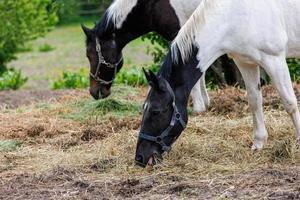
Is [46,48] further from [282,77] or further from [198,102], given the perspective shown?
[282,77]

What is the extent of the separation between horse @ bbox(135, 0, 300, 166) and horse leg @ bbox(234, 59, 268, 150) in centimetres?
34

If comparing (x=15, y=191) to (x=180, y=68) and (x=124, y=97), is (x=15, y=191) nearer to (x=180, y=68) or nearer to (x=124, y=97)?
(x=180, y=68)

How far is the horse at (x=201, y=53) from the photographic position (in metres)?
5.53

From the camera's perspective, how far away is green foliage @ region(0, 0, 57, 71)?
47.2 ft

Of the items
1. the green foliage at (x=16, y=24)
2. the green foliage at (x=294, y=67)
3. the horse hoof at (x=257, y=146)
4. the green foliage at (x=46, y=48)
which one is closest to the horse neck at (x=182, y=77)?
the horse hoof at (x=257, y=146)

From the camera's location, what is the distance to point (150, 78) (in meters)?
5.40

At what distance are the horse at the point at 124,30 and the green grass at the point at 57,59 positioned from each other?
6451 mm

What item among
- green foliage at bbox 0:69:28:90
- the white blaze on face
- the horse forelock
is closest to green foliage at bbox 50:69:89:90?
green foliage at bbox 0:69:28:90

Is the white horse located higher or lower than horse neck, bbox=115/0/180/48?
higher

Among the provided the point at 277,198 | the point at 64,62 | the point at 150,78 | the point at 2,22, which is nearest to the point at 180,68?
the point at 150,78

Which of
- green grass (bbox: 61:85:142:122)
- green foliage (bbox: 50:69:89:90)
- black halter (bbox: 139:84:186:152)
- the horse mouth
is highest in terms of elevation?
black halter (bbox: 139:84:186:152)

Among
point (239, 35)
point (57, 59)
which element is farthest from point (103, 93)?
point (57, 59)

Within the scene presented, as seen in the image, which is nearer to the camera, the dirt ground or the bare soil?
the bare soil

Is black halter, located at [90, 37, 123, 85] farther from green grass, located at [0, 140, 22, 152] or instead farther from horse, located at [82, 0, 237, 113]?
green grass, located at [0, 140, 22, 152]
